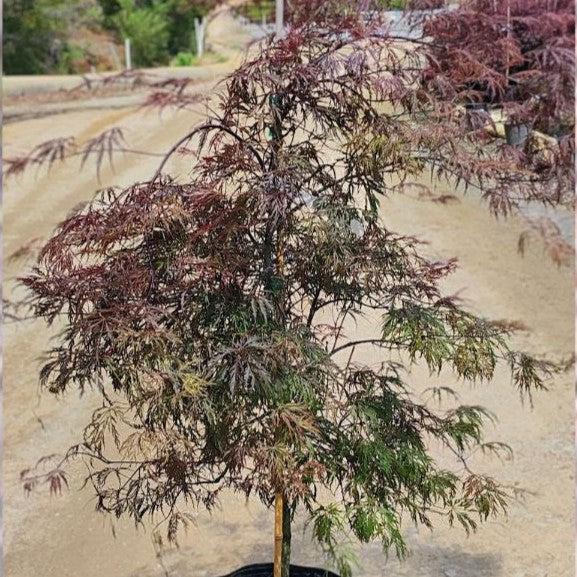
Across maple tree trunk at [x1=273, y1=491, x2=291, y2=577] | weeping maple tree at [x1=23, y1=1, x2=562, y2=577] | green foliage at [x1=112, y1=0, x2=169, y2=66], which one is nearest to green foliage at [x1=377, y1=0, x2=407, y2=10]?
weeping maple tree at [x1=23, y1=1, x2=562, y2=577]

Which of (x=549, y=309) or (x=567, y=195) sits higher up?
(x=567, y=195)

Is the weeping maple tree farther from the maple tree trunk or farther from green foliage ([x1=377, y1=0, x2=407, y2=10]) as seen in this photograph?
the maple tree trunk

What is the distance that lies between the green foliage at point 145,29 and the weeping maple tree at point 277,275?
14863 mm

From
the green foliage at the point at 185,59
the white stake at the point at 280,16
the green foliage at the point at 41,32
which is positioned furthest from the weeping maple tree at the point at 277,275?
the green foliage at the point at 41,32

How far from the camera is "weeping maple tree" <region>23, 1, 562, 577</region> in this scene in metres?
1.85

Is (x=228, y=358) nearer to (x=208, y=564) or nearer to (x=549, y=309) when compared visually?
(x=208, y=564)

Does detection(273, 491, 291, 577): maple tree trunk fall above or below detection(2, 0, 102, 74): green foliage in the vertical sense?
below

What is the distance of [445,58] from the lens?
6.97ft

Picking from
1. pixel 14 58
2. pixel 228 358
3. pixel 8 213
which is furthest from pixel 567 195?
pixel 14 58

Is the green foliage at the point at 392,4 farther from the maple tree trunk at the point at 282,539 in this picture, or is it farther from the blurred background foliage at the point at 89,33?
the blurred background foliage at the point at 89,33

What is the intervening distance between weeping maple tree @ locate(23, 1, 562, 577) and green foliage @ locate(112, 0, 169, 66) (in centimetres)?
1486

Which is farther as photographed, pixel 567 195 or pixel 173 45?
pixel 173 45

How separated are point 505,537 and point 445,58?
2192 millimetres

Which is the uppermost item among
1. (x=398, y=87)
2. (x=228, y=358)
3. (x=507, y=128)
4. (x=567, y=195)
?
(x=398, y=87)
